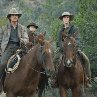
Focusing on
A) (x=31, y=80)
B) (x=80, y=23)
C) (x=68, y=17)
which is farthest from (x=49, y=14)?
(x=31, y=80)

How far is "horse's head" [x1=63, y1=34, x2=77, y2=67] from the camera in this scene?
38.2 feet

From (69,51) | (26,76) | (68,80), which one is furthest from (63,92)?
(26,76)

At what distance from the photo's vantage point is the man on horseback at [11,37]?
11742mm

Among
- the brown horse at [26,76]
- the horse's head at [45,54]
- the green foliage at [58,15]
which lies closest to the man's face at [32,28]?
the green foliage at [58,15]

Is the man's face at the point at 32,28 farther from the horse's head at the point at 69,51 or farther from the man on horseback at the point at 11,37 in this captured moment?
the horse's head at the point at 69,51

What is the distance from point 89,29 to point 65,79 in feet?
21.1

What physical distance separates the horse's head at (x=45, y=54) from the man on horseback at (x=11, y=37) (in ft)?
4.03

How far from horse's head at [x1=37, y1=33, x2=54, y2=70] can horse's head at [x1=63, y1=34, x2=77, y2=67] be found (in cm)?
134

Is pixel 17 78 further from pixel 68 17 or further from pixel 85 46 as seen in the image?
pixel 85 46

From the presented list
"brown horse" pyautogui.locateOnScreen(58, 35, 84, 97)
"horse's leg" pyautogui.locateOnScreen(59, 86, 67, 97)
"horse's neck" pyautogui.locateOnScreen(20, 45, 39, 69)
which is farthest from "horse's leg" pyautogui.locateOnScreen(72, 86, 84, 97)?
"horse's neck" pyautogui.locateOnScreen(20, 45, 39, 69)

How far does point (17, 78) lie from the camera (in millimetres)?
11188

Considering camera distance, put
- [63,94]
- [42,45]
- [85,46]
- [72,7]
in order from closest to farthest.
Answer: [42,45] < [63,94] < [85,46] < [72,7]

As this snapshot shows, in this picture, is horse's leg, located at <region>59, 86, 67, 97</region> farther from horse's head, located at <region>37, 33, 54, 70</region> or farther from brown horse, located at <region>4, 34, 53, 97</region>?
horse's head, located at <region>37, 33, 54, 70</region>

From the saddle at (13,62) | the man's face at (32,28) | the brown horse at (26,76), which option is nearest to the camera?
the brown horse at (26,76)
